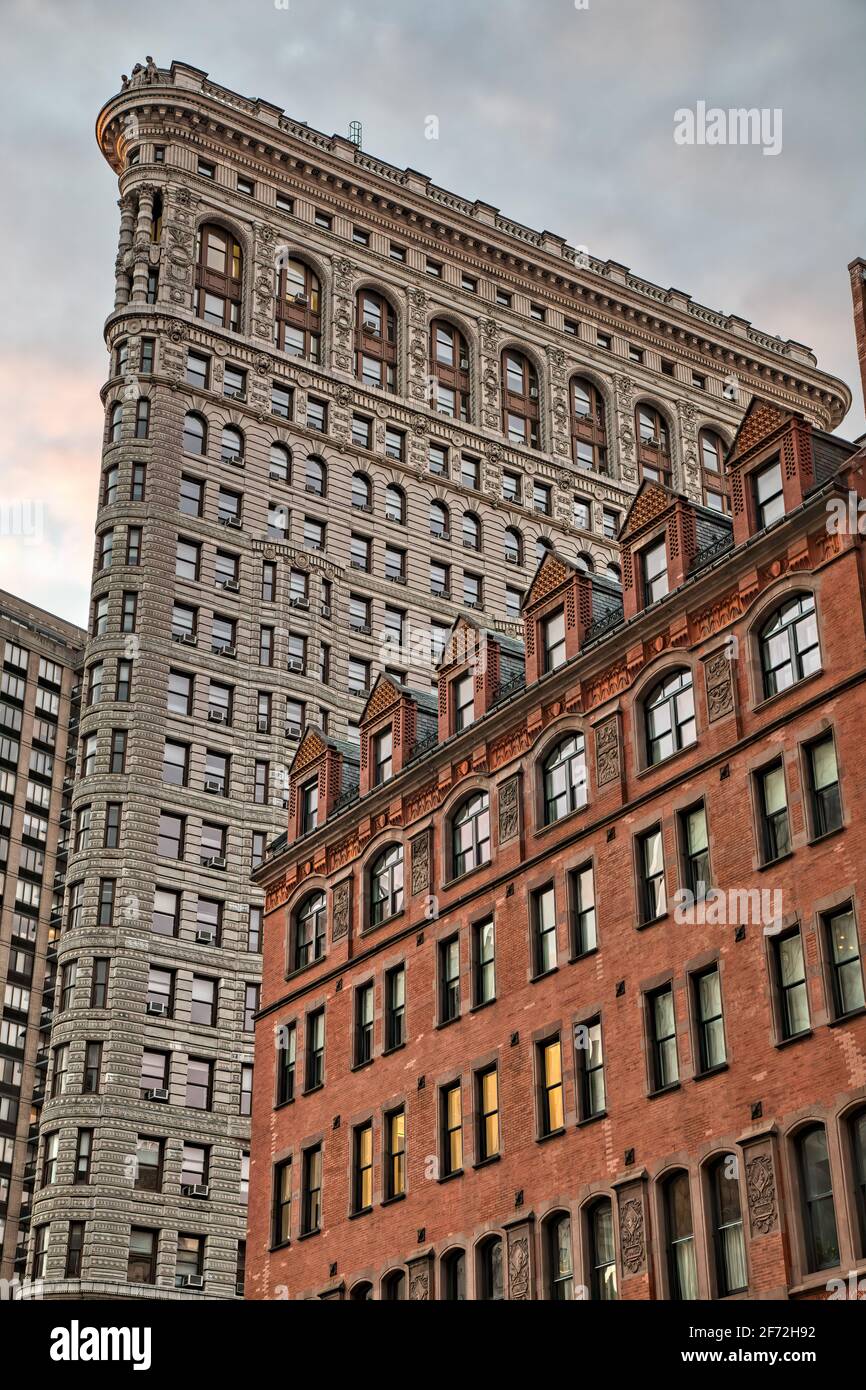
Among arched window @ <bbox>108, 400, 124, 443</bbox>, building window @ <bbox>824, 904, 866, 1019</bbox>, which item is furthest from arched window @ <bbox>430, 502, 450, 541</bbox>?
building window @ <bbox>824, 904, 866, 1019</bbox>

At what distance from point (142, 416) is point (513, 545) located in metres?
21.8

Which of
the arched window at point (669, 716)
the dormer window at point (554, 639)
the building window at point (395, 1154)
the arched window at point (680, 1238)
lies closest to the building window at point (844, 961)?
the arched window at point (680, 1238)

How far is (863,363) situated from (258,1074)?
2874 centimetres

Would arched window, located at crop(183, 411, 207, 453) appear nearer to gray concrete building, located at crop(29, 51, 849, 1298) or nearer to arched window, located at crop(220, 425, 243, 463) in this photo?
gray concrete building, located at crop(29, 51, 849, 1298)

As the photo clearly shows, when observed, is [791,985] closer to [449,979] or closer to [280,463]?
[449,979]

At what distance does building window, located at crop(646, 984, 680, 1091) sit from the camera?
4538 cm

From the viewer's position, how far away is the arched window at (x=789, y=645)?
45.3 meters

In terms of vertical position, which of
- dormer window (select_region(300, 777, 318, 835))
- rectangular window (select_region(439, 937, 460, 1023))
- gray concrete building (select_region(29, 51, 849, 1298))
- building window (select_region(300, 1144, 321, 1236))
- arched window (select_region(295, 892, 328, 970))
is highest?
gray concrete building (select_region(29, 51, 849, 1298))

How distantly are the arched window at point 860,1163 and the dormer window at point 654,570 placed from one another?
15641 mm

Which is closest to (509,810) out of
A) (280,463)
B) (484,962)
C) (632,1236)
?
(484,962)

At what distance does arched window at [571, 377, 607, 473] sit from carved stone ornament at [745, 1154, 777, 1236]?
73.5 m

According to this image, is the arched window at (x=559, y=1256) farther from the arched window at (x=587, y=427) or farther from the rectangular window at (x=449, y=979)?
the arched window at (x=587, y=427)

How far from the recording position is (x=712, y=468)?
118062 mm
